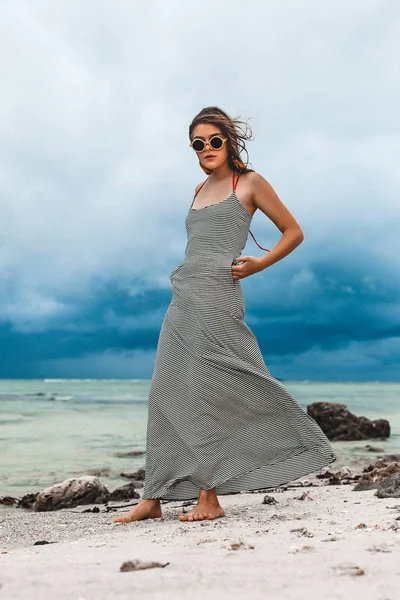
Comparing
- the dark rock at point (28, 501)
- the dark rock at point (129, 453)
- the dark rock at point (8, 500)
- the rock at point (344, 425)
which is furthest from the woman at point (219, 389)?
the rock at point (344, 425)

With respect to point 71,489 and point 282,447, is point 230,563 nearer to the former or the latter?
point 282,447

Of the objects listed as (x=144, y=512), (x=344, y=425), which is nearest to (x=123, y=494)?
(x=144, y=512)

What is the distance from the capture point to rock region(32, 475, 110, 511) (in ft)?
18.9

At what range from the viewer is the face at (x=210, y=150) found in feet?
13.9

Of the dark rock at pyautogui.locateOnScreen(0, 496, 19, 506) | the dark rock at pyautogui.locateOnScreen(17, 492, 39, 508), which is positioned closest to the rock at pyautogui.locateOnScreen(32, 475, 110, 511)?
the dark rock at pyautogui.locateOnScreen(17, 492, 39, 508)

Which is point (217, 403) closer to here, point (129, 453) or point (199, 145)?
point (199, 145)

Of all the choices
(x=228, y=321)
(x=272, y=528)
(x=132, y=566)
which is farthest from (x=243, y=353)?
(x=132, y=566)

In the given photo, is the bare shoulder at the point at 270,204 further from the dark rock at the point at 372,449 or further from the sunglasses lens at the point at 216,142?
the dark rock at the point at 372,449

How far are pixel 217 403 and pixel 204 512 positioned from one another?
62cm

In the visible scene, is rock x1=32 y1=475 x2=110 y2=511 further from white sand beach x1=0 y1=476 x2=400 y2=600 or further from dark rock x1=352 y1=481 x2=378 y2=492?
dark rock x1=352 y1=481 x2=378 y2=492

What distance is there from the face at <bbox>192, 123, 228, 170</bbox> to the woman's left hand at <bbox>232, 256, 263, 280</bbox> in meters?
0.66

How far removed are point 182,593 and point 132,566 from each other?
0.32 m

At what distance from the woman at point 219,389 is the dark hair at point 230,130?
56mm

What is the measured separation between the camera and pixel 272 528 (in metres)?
3.26
